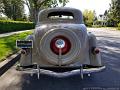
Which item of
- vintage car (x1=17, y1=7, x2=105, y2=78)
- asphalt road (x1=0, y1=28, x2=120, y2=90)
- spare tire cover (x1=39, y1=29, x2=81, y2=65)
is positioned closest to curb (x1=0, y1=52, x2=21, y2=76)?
asphalt road (x1=0, y1=28, x2=120, y2=90)

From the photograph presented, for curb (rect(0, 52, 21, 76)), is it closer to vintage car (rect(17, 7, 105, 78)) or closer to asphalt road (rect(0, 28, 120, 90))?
asphalt road (rect(0, 28, 120, 90))

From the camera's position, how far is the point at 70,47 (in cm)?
788

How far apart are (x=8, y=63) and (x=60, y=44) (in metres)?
3.56

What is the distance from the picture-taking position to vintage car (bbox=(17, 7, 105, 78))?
786 cm

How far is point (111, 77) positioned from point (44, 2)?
3365cm

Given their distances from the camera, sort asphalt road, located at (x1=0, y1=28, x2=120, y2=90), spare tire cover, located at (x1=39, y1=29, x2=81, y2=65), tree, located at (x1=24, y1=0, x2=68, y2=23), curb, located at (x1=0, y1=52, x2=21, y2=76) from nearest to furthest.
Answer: asphalt road, located at (x1=0, y1=28, x2=120, y2=90), spare tire cover, located at (x1=39, y1=29, x2=81, y2=65), curb, located at (x1=0, y1=52, x2=21, y2=76), tree, located at (x1=24, y1=0, x2=68, y2=23)

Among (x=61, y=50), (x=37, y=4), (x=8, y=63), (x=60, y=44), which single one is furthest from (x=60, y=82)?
(x=37, y=4)

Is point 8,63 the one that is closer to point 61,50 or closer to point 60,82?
point 60,82

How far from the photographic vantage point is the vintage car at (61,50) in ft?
25.8

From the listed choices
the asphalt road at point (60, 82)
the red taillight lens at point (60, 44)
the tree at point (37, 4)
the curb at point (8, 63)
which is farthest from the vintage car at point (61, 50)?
the tree at point (37, 4)

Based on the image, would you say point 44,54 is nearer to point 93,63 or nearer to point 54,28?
point 54,28

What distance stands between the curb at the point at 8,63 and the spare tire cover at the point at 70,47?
7.22 feet

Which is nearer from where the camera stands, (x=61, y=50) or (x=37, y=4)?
(x=61, y=50)

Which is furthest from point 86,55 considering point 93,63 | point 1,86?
point 1,86
